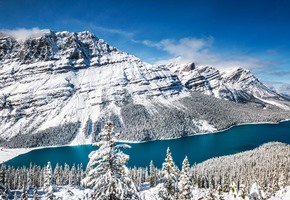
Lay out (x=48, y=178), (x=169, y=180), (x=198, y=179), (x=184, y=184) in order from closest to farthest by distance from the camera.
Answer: (x=169, y=180) < (x=48, y=178) < (x=184, y=184) < (x=198, y=179)

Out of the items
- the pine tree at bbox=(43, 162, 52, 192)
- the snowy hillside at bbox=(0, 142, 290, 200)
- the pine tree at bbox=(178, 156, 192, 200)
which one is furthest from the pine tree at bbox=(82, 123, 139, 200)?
the snowy hillside at bbox=(0, 142, 290, 200)

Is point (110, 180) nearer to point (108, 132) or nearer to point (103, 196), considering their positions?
point (103, 196)

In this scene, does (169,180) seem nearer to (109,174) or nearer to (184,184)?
(184,184)

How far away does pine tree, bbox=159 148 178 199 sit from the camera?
1294 inches

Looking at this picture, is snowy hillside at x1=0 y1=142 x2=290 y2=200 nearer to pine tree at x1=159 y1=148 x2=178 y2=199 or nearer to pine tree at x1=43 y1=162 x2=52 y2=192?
pine tree at x1=43 y1=162 x2=52 y2=192

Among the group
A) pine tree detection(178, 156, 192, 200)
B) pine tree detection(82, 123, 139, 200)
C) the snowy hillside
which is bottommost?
the snowy hillside

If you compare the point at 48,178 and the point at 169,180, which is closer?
the point at 169,180

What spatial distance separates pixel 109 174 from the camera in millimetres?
17234

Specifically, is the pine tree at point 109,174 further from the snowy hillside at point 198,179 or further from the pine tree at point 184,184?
the snowy hillside at point 198,179

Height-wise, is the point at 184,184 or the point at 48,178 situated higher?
the point at 48,178

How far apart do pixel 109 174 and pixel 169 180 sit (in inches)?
686

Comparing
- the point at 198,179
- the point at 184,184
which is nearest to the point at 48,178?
the point at 184,184

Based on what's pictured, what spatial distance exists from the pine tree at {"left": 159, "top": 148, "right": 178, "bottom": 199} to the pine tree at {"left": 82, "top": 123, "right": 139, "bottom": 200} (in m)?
16.0

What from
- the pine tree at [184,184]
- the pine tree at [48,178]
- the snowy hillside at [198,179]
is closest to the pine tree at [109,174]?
the pine tree at [48,178]
